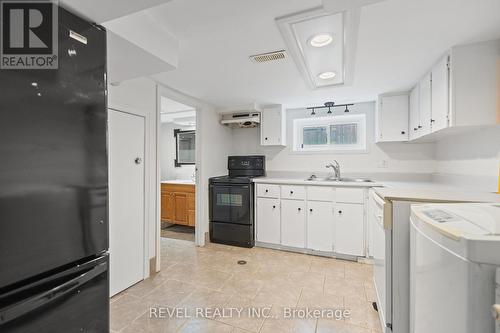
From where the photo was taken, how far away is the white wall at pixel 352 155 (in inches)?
126

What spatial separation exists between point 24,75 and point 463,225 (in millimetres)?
1589

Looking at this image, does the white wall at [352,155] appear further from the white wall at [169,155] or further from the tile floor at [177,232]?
the tile floor at [177,232]

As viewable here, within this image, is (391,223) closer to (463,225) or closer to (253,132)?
(463,225)

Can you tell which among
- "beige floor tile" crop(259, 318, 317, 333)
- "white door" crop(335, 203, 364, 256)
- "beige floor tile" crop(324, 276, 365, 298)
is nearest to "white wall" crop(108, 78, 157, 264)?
"beige floor tile" crop(259, 318, 317, 333)

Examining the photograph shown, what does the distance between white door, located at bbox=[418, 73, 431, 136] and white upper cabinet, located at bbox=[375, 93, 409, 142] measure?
50cm

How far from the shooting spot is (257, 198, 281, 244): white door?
3.32m

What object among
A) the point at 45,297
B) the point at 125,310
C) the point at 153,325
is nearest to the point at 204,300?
the point at 153,325

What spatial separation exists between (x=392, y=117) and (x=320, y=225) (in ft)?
5.80

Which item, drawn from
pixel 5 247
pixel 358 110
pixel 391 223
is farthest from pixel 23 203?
pixel 358 110

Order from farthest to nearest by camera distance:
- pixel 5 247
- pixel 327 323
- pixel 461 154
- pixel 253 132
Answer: pixel 253 132
pixel 461 154
pixel 327 323
pixel 5 247

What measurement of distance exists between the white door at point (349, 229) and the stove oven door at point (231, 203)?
125 cm

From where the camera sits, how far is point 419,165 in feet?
10.5

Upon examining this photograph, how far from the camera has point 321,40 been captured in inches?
65.6

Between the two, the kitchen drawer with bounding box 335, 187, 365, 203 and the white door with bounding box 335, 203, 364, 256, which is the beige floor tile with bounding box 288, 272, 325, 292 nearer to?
the white door with bounding box 335, 203, 364, 256
